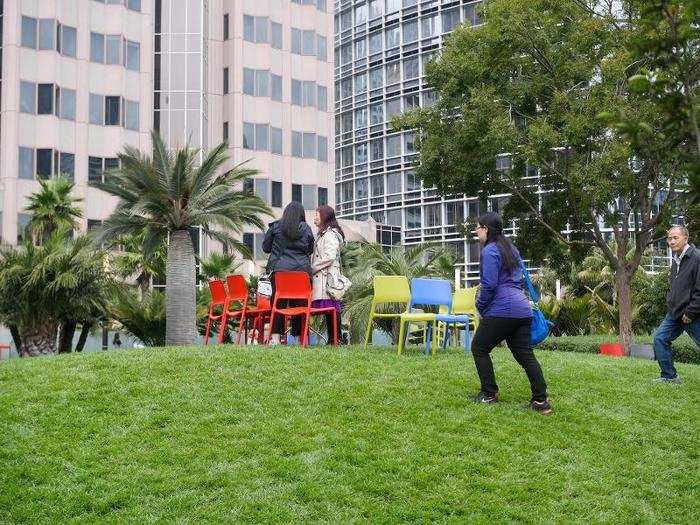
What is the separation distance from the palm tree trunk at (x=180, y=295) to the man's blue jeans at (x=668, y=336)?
1086 cm

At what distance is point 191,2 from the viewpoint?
5103cm

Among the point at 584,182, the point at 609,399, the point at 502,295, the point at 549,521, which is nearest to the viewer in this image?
the point at 549,521

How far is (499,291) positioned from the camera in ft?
31.2

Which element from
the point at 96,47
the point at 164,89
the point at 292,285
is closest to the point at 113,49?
the point at 96,47

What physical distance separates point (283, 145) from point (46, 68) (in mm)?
13391

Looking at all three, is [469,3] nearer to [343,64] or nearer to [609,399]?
[343,64]

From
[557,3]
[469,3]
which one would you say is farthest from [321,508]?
[469,3]

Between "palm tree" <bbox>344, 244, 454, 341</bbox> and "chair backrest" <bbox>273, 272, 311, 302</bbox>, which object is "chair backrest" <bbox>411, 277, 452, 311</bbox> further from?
"palm tree" <bbox>344, 244, 454, 341</bbox>

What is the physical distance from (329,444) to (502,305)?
7.40 ft

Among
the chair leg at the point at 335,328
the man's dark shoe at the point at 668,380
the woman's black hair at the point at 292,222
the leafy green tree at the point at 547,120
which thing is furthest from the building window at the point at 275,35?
the man's dark shoe at the point at 668,380

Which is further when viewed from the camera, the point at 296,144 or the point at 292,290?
the point at 296,144

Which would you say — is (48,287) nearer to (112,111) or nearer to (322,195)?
(112,111)

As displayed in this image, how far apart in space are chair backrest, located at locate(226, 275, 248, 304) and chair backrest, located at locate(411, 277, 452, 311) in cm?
285

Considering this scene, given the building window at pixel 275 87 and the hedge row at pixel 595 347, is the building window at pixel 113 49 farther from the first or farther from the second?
the hedge row at pixel 595 347
